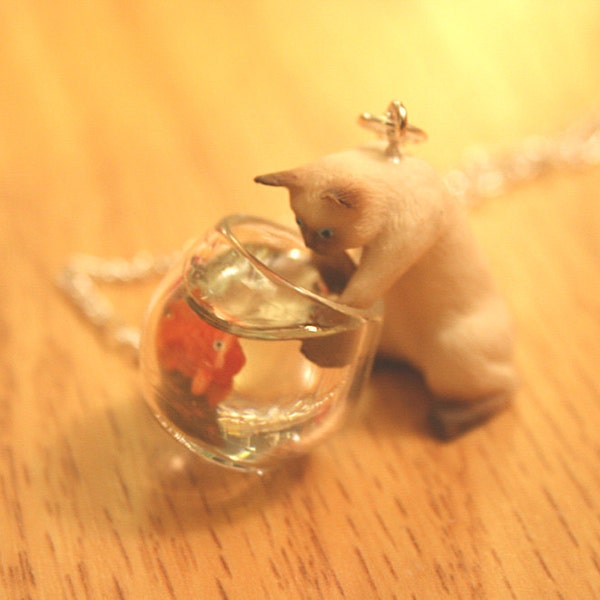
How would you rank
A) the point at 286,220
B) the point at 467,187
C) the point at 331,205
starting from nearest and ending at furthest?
the point at 331,205 < the point at 286,220 < the point at 467,187

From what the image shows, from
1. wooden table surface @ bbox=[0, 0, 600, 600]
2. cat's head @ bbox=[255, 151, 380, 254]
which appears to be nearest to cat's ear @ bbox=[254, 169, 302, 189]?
cat's head @ bbox=[255, 151, 380, 254]

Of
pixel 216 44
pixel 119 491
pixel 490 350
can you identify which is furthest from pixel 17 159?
pixel 490 350

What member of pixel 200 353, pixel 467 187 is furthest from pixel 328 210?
pixel 467 187

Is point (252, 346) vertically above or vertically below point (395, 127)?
below

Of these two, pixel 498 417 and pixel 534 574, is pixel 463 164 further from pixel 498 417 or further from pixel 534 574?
pixel 534 574

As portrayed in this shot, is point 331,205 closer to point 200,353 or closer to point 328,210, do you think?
point 328,210

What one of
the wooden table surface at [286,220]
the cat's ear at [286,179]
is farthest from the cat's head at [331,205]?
the wooden table surface at [286,220]

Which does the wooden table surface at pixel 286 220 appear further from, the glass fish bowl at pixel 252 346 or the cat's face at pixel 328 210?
the cat's face at pixel 328 210
